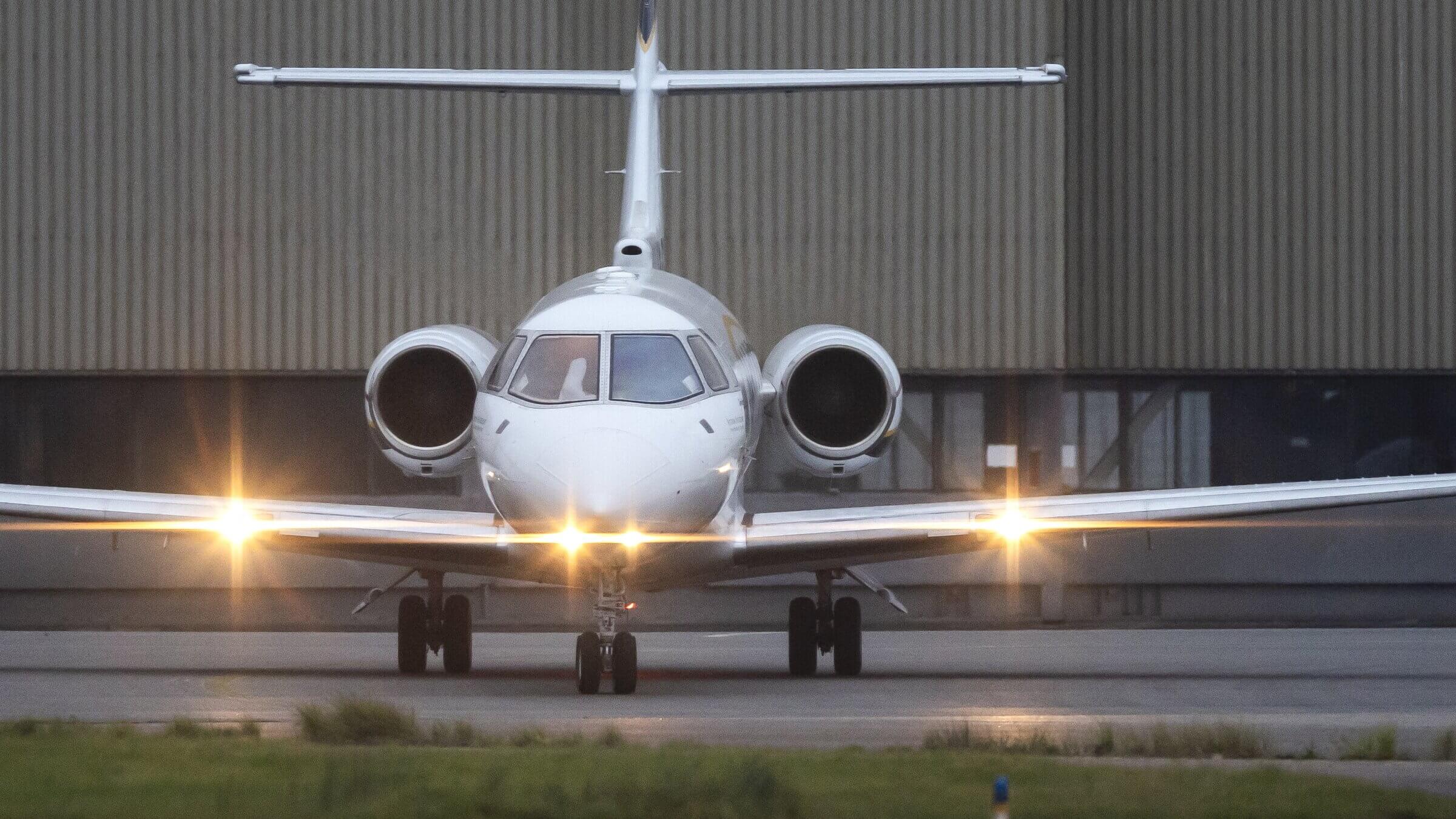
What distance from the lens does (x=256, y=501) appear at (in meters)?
15.9

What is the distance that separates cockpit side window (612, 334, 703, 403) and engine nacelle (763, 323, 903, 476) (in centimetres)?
243

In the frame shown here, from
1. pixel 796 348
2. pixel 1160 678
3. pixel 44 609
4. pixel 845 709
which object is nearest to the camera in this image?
pixel 845 709

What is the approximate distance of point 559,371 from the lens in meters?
13.8

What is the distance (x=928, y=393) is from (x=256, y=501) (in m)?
10.8

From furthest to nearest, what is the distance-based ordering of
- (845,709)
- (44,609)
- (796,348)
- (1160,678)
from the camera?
(44,609) < (796,348) < (1160,678) < (845,709)

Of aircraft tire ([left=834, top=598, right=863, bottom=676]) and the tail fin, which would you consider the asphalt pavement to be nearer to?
aircraft tire ([left=834, top=598, right=863, bottom=676])

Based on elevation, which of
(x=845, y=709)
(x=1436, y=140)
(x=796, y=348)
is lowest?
(x=845, y=709)

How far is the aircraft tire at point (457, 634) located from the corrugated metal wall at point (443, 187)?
26.7 ft

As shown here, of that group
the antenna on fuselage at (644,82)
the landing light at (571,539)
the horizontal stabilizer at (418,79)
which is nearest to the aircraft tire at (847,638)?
the antenna on fuselage at (644,82)

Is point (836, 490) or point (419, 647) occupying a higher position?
point (836, 490)

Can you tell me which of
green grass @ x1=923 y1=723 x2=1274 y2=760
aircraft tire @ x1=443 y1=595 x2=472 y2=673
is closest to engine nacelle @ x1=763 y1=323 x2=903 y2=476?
aircraft tire @ x1=443 y1=595 x2=472 y2=673

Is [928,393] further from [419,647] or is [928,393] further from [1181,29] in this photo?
[419,647]

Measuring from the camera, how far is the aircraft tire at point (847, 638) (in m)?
16.3

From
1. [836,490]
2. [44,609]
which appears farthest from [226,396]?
[836,490]
